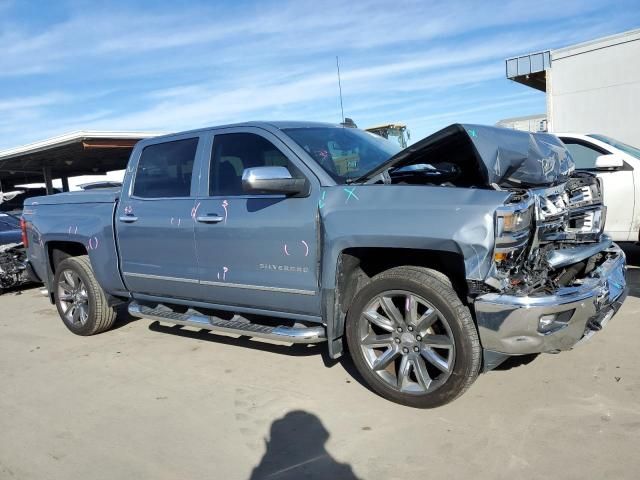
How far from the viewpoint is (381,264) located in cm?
393

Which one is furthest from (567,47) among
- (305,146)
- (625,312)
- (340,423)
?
(340,423)

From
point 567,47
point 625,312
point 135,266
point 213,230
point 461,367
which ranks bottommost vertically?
point 625,312

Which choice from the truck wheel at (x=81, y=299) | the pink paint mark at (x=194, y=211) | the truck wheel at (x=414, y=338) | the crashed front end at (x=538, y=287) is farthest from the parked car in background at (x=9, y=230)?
the crashed front end at (x=538, y=287)

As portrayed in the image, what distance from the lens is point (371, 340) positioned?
12.1ft

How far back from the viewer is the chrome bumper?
3066 millimetres

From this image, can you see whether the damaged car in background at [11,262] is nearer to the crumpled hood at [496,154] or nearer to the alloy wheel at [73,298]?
the alloy wheel at [73,298]

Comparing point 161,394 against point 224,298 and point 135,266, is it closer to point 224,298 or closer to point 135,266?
point 224,298

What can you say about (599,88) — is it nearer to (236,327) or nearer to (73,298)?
(236,327)

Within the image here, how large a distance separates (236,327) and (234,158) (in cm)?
136

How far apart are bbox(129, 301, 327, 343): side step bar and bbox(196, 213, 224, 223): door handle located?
2.72 ft

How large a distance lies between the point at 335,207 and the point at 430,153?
74 centimetres

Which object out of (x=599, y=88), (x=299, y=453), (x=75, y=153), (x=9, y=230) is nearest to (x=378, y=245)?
(x=299, y=453)

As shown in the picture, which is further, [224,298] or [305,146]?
[224,298]

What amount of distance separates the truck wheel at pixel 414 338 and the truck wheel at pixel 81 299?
10.1ft
